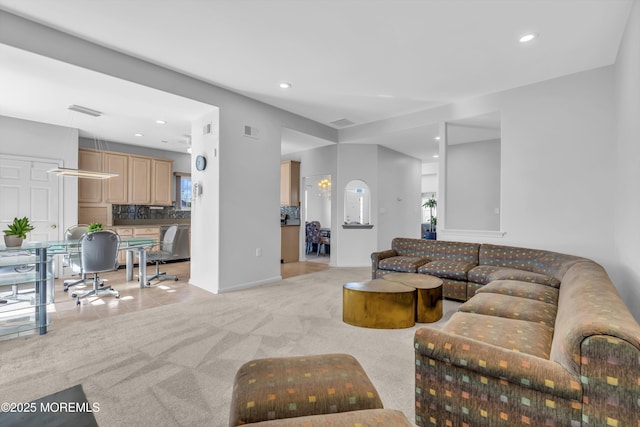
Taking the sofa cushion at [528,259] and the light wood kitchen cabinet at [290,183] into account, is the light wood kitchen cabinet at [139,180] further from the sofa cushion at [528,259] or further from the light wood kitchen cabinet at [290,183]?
the sofa cushion at [528,259]

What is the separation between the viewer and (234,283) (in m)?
4.44

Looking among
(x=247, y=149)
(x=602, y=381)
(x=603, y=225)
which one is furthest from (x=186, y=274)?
(x=603, y=225)

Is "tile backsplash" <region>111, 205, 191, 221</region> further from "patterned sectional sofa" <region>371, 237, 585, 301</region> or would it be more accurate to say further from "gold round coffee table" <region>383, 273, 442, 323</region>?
"gold round coffee table" <region>383, 273, 442, 323</region>

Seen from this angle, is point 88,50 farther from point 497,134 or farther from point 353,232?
point 497,134

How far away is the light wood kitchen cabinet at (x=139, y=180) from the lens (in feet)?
21.6

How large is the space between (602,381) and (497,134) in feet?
18.8

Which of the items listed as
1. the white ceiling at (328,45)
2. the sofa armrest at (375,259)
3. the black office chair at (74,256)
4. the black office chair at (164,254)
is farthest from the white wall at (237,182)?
the sofa armrest at (375,259)

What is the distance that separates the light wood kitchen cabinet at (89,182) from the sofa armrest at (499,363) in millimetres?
6886

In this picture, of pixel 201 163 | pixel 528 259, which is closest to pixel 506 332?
pixel 528 259

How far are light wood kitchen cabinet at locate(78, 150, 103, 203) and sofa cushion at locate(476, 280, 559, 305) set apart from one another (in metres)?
6.98

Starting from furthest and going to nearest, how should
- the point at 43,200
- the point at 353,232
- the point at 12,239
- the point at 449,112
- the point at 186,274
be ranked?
1. the point at 353,232
2. the point at 186,274
3. the point at 43,200
4. the point at 449,112
5. the point at 12,239

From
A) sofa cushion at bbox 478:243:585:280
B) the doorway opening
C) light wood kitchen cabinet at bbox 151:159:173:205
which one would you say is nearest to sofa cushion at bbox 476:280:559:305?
sofa cushion at bbox 478:243:585:280

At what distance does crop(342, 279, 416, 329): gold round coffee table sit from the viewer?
2.93 m

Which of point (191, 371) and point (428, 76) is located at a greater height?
point (428, 76)
